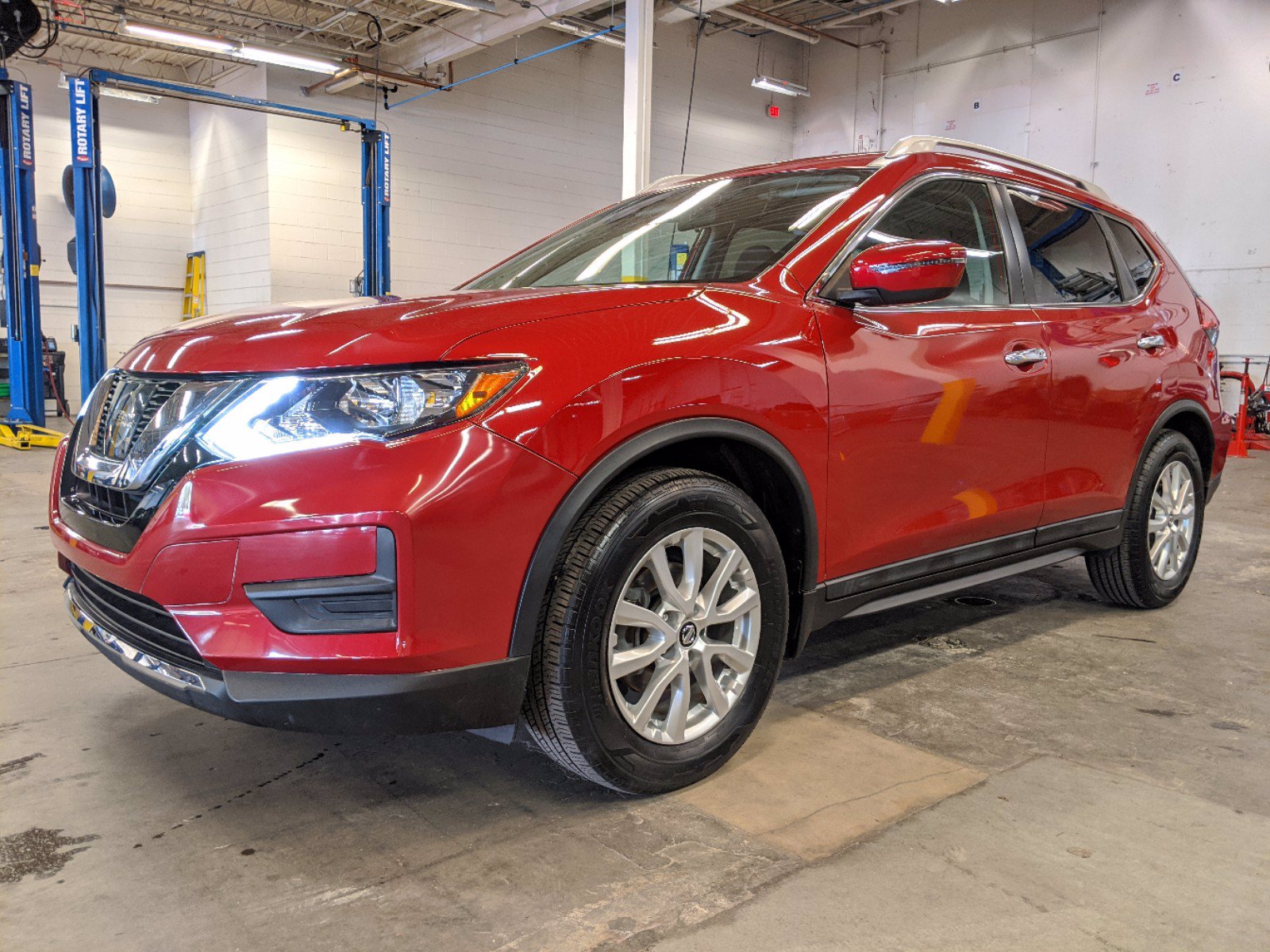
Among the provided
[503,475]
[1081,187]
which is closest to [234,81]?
[1081,187]

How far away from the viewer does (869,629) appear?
340 centimetres

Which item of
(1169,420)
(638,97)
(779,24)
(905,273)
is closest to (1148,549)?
(1169,420)

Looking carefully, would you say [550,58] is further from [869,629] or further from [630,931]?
[630,931]

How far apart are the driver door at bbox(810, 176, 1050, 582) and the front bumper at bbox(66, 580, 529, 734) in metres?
0.92

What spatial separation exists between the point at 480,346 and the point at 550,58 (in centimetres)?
1487

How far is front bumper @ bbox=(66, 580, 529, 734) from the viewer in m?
1.70

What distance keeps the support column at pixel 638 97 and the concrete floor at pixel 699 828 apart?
6.54m

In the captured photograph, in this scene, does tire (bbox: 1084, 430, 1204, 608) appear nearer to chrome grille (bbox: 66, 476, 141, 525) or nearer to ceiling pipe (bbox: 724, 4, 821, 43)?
chrome grille (bbox: 66, 476, 141, 525)

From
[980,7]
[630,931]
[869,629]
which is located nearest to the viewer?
[630,931]

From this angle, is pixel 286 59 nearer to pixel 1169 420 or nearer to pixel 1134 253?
pixel 1134 253

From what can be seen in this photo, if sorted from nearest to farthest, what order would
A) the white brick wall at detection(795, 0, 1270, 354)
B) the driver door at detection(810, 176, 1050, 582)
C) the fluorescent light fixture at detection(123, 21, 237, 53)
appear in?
1. the driver door at detection(810, 176, 1050, 582)
2. the fluorescent light fixture at detection(123, 21, 237, 53)
3. the white brick wall at detection(795, 0, 1270, 354)

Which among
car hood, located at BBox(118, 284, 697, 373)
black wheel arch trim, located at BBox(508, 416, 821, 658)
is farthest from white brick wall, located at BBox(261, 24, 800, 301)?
black wheel arch trim, located at BBox(508, 416, 821, 658)

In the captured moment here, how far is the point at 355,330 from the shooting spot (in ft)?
6.03

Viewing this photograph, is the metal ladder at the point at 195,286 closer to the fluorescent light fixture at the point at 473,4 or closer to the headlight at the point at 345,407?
the fluorescent light fixture at the point at 473,4
